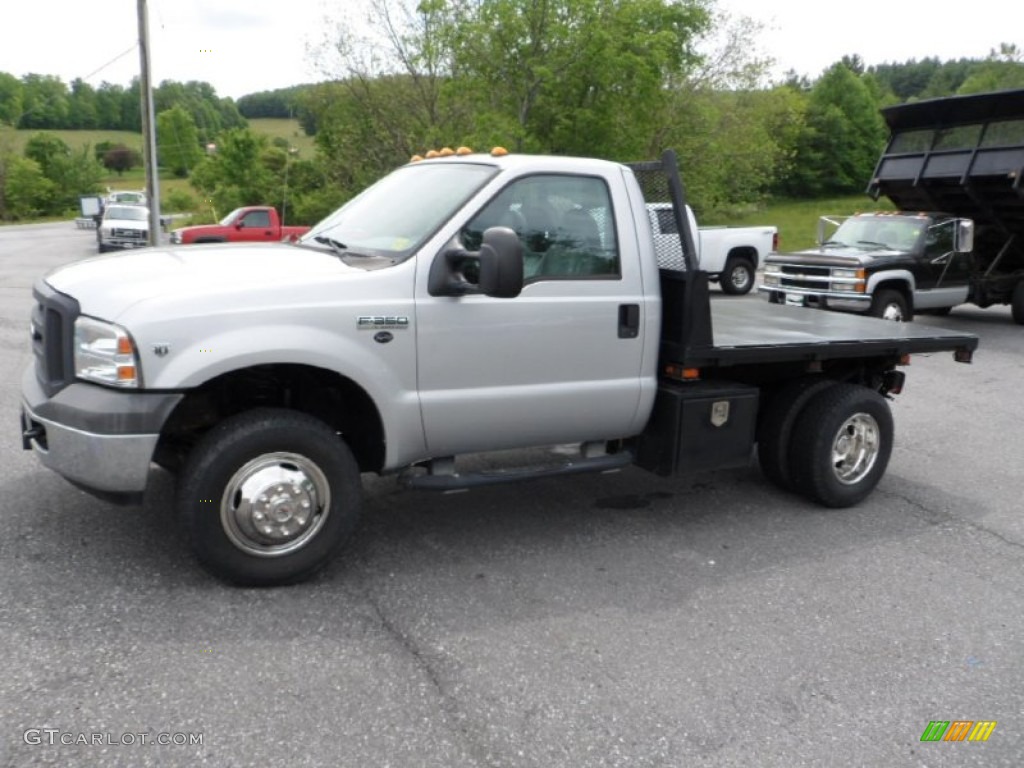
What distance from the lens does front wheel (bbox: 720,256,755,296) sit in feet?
69.4

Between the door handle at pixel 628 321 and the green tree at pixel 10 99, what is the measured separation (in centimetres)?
9071

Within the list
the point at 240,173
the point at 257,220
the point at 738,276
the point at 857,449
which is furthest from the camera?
the point at 240,173

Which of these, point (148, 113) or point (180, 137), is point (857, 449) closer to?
point (148, 113)

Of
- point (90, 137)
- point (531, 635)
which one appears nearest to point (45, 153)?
point (90, 137)

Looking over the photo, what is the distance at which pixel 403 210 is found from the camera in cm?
487

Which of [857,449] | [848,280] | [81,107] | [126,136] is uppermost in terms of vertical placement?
[81,107]

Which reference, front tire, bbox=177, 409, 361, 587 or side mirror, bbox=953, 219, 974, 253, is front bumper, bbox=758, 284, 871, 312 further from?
front tire, bbox=177, 409, 361, 587

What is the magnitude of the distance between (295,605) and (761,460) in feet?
10.8

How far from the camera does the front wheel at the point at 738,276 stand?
2114 centimetres

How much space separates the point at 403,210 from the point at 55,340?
1.82m

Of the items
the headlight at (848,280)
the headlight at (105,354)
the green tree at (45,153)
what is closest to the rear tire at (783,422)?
the headlight at (105,354)

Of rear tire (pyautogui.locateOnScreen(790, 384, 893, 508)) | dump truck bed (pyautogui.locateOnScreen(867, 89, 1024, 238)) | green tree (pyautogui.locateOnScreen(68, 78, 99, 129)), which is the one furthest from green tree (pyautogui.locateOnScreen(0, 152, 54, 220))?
rear tire (pyautogui.locateOnScreen(790, 384, 893, 508))

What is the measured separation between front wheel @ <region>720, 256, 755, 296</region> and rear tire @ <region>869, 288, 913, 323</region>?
294 inches

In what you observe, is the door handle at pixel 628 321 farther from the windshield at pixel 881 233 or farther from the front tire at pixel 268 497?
the windshield at pixel 881 233
